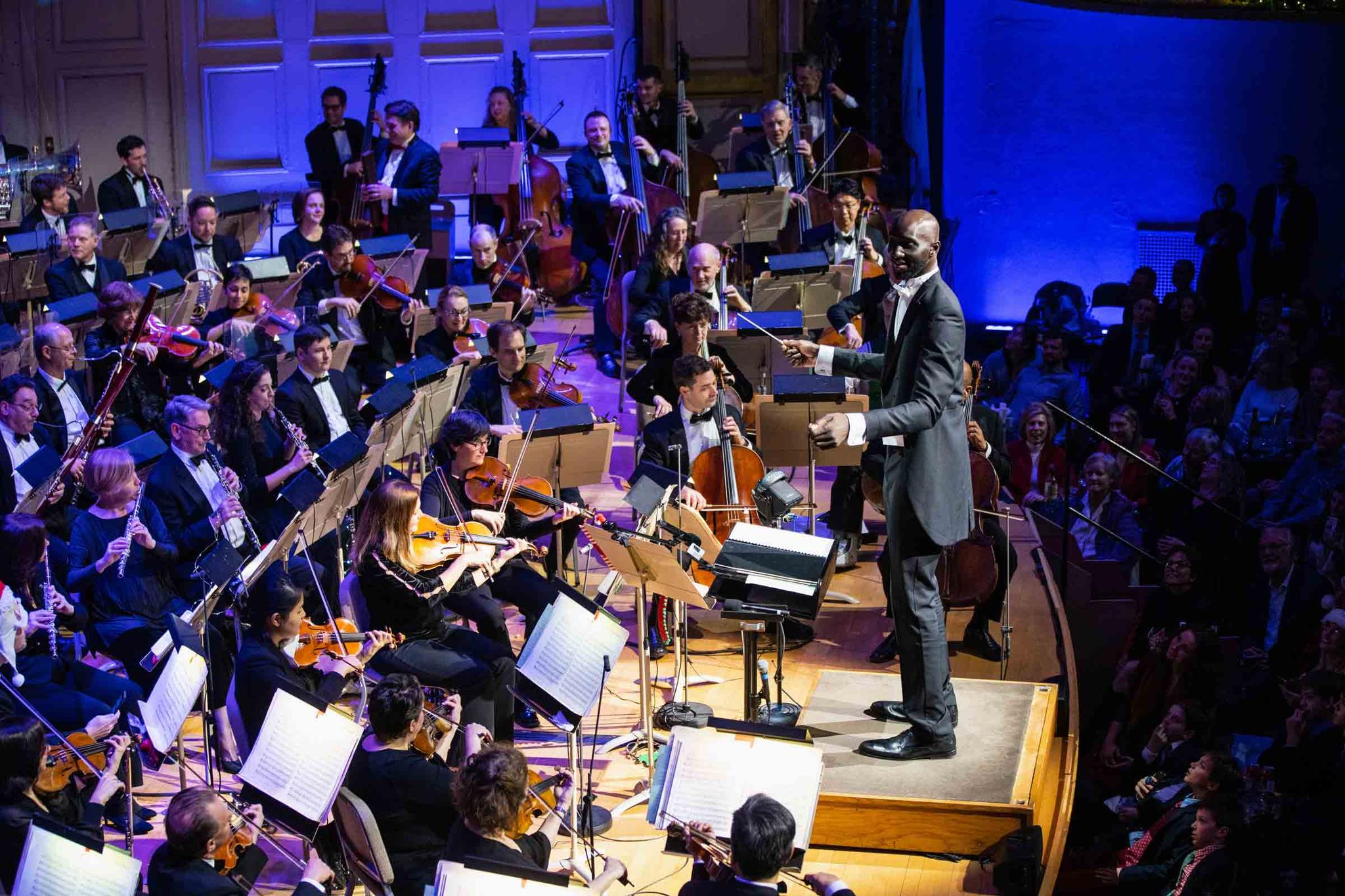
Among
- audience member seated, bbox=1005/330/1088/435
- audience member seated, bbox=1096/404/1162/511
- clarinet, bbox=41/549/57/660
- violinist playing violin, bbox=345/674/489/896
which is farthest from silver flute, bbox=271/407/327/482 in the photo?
audience member seated, bbox=1005/330/1088/435

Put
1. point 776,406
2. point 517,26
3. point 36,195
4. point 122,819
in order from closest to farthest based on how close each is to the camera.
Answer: point 122,819
point 776,406
point 36,195
point 517,26

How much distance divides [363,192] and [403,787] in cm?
550

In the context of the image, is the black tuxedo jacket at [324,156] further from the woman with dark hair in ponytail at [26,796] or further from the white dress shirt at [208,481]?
the woman with dark hair in ponytail at [26,796]

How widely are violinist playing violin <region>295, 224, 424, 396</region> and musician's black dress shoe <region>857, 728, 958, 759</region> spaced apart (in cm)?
418

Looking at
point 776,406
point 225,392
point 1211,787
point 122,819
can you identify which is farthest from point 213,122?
point 1211,787

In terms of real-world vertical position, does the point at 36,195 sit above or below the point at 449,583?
above

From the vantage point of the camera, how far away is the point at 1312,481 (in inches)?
264

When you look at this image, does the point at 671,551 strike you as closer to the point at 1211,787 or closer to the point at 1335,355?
the point at 1211,787

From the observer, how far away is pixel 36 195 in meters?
8.24

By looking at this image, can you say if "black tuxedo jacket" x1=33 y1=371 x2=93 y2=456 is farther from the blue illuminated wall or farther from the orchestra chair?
the blue illuminated wall

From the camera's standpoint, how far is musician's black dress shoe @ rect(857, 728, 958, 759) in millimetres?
4355

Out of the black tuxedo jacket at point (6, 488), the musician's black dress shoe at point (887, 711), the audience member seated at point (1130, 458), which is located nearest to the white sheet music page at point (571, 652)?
the musician's black dress shoe at point (887, 711)

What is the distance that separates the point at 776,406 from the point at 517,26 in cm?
556

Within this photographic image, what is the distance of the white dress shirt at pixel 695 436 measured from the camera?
595 cm
